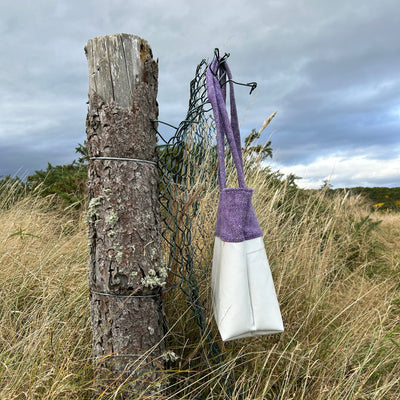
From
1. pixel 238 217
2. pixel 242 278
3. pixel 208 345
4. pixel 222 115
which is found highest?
pixel 222 115

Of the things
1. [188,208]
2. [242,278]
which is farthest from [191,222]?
[242,278]

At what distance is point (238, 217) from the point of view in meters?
1.54

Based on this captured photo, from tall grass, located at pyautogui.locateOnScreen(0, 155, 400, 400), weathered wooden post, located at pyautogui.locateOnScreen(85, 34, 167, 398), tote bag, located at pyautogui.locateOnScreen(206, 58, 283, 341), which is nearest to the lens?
tote bag, located at pyautogui.locateOnScreen(206, 58, 283, 341)

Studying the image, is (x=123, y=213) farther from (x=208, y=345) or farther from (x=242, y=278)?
(x=208, y=345)

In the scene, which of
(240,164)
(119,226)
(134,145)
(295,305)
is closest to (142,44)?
A: (134,145)

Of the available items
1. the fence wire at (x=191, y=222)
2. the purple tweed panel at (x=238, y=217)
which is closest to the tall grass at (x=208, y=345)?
the fence wire at (x=191, y=222)

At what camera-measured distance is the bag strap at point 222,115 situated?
5.38 ft

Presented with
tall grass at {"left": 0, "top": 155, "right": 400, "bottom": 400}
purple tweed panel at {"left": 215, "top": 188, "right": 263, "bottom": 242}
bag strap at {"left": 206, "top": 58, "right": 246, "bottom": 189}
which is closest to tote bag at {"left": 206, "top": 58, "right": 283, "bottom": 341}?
purple tweed panel at {"left": 215, "top": 188, "right": 263, "bottom": 242}

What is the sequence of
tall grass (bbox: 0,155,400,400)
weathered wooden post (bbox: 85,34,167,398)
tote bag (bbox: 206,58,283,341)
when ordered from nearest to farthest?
1. tote bag (bbox: 206,58,283,341)
2. weathered wooden post (bbox: 85,34,167,398)
3. tall grass (bbox: 0,155,400,400)

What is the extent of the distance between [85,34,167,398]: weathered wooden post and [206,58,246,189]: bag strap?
0.99 ft

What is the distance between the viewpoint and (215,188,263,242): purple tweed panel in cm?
153

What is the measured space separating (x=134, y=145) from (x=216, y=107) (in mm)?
428

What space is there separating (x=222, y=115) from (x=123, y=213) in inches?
25.7

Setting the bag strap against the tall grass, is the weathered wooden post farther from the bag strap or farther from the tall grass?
the bag strap
